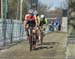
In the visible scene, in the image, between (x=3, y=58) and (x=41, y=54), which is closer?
(x=3, y=58)

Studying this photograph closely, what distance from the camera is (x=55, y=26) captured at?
42375 mm

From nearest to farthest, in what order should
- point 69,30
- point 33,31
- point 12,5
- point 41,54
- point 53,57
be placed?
point 69,30 < point 53,57 < point 41,54 < point 33,31 < point 12,5

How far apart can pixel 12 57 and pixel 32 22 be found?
10.3ft

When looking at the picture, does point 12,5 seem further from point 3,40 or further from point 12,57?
point 12,57

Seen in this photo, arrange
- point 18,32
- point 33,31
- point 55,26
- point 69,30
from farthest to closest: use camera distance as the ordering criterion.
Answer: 1. point 55,26
2. point 18,32
3. point 33,31
4. point 69,30

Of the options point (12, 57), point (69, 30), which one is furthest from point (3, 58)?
point (69, 30)

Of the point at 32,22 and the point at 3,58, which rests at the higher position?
the point at 32,22

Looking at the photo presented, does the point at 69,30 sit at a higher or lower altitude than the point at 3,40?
higher

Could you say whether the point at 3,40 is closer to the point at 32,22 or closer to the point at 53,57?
the point at 32,22

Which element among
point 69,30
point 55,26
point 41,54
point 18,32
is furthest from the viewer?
point 55,26

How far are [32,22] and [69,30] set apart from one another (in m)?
6.41

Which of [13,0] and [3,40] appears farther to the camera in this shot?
[13,0]

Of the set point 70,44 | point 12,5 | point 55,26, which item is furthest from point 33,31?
point 12,5

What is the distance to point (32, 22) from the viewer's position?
15.7 metres
